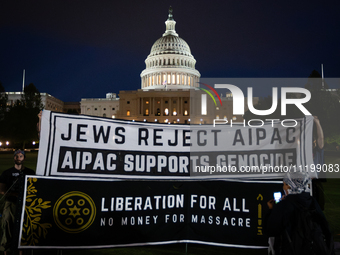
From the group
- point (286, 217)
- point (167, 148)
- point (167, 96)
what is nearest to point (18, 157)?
point (167, 148)

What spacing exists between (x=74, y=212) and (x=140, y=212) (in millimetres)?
796

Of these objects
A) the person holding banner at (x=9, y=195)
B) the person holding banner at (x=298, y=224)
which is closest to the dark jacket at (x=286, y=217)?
the person holding banner at (x=298, y=224)

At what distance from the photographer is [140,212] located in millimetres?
3605

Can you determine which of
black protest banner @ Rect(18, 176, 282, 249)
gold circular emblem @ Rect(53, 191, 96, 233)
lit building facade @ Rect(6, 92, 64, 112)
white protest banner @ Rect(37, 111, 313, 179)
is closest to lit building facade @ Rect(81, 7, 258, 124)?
lit building facade @ Rect(6, 92, 64, 112)

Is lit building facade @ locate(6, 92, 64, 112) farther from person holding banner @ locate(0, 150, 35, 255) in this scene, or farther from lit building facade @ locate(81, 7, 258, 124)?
person holding banner @ locate(0, 150, 35, 255)

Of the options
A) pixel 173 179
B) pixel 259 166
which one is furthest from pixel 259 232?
pixel 173 179

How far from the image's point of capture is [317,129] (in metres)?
4.46

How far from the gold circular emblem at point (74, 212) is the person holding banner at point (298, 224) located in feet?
6.88

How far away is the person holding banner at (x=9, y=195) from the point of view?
3707mm

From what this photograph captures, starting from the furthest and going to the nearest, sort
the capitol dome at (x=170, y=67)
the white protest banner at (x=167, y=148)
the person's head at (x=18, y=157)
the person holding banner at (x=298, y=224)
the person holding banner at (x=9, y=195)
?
the capitol dome at (x=170, y=67)
the person's head at (x=18, y=157)
the person holding banner at (x=9, y=195)
the white protest banner at (x=167, y=148)
the person holding banner at (x=298, y=224)

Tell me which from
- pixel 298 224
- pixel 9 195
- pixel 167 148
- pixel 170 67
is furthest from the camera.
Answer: pixel 170 67

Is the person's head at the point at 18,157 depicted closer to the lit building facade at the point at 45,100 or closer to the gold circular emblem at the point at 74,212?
the gold circular emblem at the point at 74,212

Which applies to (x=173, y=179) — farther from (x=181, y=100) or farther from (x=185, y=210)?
(x=181, y=100)

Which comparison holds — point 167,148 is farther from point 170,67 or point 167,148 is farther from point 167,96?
point 170,67
